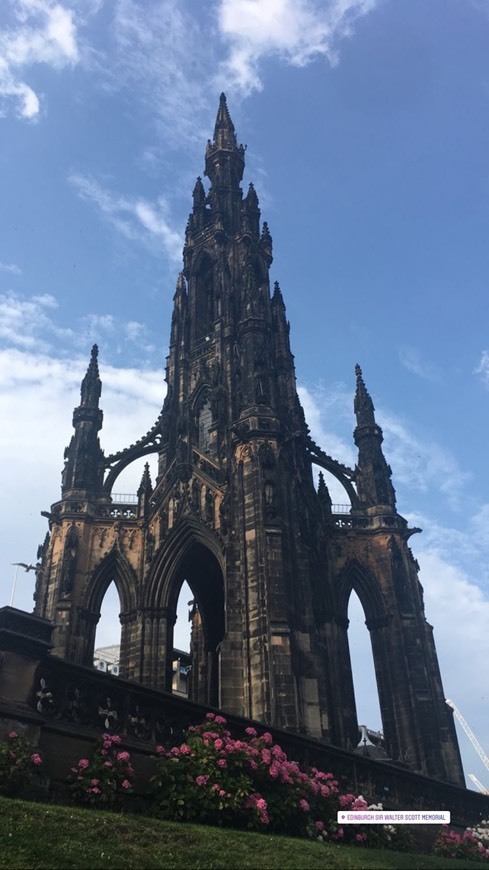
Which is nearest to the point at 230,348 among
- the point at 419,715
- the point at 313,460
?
the point at 313,460

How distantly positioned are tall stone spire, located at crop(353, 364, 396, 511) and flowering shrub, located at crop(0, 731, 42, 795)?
26.5 metres

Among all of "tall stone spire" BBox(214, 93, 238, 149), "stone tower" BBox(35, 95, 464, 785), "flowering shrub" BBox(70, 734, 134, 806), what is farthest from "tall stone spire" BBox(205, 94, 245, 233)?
"flowering shrub" BBox(70, 734, 134, 806)

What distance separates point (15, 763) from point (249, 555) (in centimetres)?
1770

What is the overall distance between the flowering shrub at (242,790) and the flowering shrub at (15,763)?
206cm

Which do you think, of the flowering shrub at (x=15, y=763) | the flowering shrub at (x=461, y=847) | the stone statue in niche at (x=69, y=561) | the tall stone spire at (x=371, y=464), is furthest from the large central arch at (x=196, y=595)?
the flowering shrub at (x=15, y=763)

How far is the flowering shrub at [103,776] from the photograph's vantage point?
9.74 metres

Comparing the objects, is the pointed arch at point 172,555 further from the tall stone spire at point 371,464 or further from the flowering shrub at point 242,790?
the flowering shrub at point 242,790

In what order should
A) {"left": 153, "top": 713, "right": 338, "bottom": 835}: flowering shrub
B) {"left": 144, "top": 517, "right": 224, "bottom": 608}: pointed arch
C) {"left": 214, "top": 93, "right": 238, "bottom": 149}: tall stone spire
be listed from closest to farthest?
{"left": 153, "top": 713, "right": 338, "bottom": 835}: flowering shrub
{"left": 144, "top": 517, "right": 224, "bottom": 608}: pointed arch
{"left": 214, "top": 93, "right": 238, "bottom": 149}: tall stone spire

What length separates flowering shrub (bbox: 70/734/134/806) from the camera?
974 cm

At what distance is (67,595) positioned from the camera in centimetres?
2981

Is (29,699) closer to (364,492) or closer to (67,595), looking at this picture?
(67,595)

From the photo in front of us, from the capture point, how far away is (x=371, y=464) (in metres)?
36.2

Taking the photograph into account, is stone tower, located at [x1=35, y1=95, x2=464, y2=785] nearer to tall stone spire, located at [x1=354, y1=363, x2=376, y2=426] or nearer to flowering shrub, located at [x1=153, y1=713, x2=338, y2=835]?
tall stone spire, located at [x1=354, y1=363, x2=376, y2=426]

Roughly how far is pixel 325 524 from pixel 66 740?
24.3 meters
